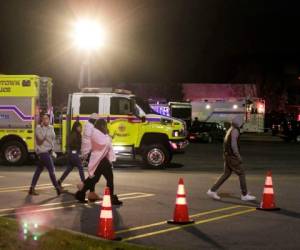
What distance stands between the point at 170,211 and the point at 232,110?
3985 centimetres

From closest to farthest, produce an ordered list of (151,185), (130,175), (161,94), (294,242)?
(294,242) → (151,185) → (130,175) → (161,94)

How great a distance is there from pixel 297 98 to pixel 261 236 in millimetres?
84033

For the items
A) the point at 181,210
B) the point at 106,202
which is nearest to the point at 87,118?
the point at 181,210

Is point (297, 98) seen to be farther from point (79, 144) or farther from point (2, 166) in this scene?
point (79, 144)

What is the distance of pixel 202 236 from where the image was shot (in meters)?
9.32

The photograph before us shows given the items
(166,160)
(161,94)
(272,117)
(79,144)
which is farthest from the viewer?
(161,94)

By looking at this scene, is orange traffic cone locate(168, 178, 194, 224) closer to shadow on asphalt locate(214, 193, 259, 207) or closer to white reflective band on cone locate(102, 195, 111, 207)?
white reflective band on cone locate(102, 195, 111, 207)

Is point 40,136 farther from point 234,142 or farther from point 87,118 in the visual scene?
point 87,118

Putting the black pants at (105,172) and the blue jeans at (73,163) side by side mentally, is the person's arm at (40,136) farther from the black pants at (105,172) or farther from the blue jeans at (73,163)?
the black pants at (105,172)

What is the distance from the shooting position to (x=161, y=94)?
74500 millimetres

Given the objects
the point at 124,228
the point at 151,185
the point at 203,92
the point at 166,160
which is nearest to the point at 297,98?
the point at 203,92

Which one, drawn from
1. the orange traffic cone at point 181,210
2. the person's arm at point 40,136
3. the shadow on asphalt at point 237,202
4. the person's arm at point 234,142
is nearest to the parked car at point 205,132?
the shadow on asphalt at point 237,202

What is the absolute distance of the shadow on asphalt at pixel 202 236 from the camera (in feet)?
28.7

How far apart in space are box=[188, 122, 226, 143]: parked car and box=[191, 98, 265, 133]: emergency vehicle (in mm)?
6017
